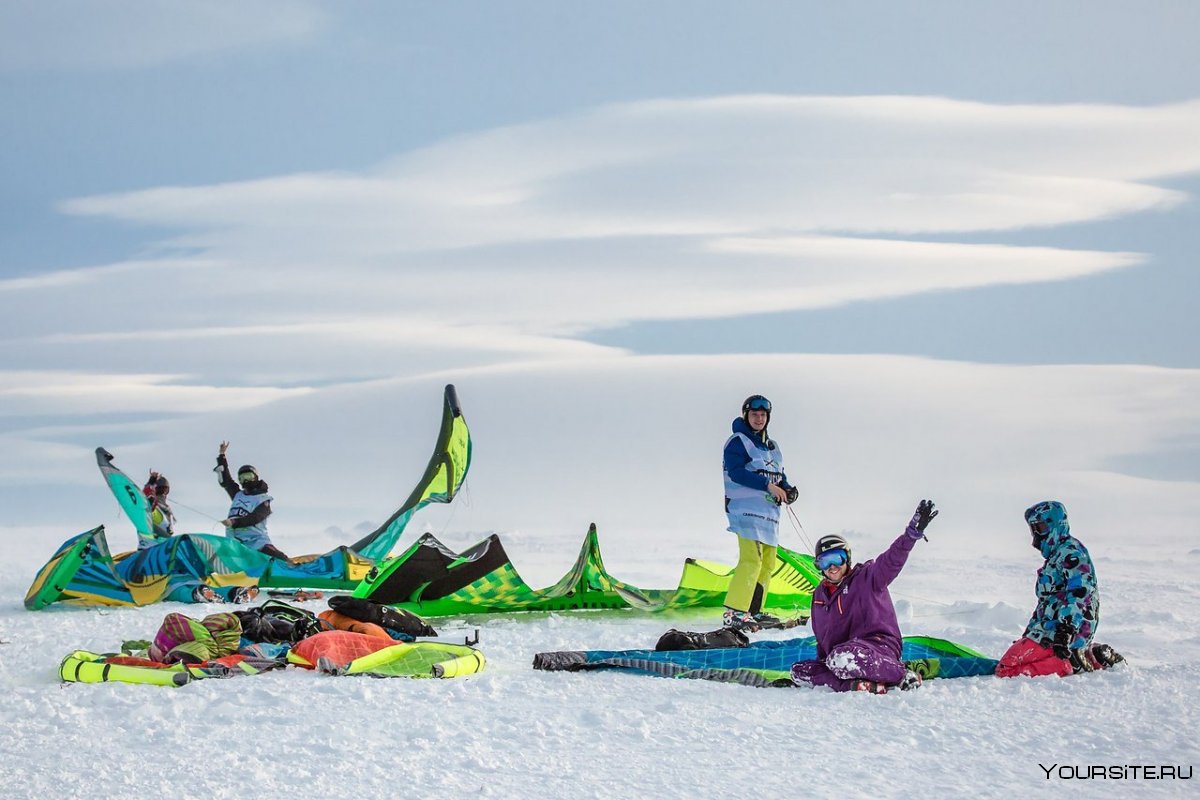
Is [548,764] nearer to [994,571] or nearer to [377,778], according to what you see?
[377,778]

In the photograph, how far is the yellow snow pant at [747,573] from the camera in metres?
8.60

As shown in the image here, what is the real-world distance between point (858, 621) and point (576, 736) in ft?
5.88

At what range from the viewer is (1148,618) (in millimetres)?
9602

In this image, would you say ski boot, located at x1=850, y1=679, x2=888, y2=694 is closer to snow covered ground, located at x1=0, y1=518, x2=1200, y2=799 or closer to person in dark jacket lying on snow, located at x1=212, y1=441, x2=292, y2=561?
snow covered ground, located at x1=0, y1=518, x2=1200, y2=799

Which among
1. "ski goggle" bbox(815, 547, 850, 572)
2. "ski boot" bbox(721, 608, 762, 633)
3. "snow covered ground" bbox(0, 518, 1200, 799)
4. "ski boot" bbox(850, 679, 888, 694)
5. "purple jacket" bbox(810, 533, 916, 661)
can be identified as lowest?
"snow covered ground" bbox(0, 518, 1200, 799)

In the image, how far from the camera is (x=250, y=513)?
11438 mm

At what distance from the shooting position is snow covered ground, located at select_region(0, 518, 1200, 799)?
15.6 ft

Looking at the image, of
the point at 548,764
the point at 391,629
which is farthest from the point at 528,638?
the point at 548,764

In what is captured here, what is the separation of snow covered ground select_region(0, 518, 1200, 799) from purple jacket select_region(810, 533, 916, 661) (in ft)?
1.13

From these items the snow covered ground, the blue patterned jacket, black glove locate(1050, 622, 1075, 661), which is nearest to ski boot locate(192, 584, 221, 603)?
the snow covered ground

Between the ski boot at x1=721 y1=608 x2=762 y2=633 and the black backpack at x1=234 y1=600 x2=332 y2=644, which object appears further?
the ski boot at x1=721 y1=608 x2=762 y2=633

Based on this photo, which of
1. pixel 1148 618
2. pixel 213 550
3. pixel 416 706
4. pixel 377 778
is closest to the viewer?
pixel 377 778

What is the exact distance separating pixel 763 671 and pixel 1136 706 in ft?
5.80

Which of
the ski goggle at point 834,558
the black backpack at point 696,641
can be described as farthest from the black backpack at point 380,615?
the ski goggle at point 834,558
